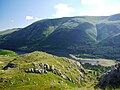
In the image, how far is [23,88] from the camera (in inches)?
7416

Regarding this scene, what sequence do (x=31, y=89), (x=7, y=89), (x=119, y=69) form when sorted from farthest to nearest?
(x=7, y=89)
(x=31, y=89)
(x=119, y=69)

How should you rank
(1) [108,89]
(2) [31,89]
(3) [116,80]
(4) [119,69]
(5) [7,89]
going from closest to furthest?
(1) [108,89] → (3) [116,80] → (4) [119,69] → (2) [31,89] → (5) [7,89]

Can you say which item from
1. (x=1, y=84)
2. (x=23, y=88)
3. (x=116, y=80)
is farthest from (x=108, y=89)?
(x=1, y=84)

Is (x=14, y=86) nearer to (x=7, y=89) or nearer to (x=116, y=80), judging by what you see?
(x=7, y=89)

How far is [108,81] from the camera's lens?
36469 millimetres

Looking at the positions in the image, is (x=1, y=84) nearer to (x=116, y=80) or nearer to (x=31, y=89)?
(x=31, y=89)

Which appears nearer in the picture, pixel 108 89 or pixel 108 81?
pixel 108 89

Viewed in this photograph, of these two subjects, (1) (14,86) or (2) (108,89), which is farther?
(1) (14,86)

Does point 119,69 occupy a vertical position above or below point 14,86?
above

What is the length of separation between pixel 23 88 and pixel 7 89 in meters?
11.4

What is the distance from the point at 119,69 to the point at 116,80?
14.2 ft

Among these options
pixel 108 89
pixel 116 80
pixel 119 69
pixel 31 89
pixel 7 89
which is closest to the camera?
pixel 108 89

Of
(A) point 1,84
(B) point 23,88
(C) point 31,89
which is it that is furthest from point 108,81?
(A) point 1,84

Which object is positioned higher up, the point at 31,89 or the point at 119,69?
the point at 119,69
